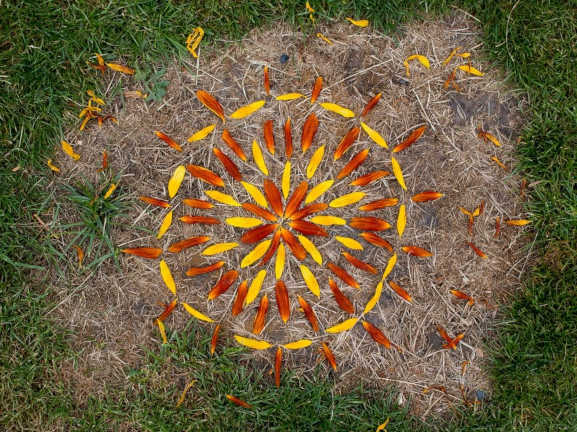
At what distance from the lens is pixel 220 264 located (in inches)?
81.4

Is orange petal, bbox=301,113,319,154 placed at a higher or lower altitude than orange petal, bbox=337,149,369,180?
higher

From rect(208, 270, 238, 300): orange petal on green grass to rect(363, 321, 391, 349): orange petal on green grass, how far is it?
651mm

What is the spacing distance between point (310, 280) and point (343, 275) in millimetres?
155

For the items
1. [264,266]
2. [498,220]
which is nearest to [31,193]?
[264,266]

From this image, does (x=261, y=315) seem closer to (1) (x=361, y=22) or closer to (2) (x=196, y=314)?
(2) (x=196, y=314)

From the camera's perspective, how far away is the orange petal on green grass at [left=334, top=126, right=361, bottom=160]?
2.09m

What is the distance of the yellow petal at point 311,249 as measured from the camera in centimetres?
206

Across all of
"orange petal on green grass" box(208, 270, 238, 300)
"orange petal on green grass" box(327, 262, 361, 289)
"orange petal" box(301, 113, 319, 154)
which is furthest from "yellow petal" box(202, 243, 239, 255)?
"orange petal" box(301, 113, 319, 154)

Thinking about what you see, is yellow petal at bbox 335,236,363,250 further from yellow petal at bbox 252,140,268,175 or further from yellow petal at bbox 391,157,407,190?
yellow petal at bbox 252,140,268,175

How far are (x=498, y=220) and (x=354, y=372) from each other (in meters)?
1.00

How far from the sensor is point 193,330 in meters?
2.07

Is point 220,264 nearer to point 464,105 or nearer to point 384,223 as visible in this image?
point 384,223

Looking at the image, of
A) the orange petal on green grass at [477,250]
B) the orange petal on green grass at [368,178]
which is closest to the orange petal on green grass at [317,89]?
the orange petal on green grass at [368,178]

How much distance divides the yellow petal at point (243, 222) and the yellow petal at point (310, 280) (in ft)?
0.98
